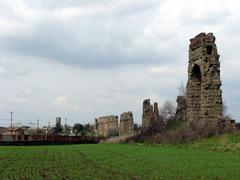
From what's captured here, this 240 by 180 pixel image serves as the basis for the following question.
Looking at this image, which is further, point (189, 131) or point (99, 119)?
point (99, 119)

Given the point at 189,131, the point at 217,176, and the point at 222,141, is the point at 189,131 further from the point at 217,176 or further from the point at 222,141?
the point at 217,176

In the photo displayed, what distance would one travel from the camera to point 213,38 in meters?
33.0

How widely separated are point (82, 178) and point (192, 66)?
25380mm

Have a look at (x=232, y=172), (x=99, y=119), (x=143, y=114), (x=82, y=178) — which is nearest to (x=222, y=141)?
(x=232, y=172)

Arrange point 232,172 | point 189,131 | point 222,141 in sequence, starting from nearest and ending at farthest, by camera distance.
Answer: point 232,172, point 222,141, point 189,131

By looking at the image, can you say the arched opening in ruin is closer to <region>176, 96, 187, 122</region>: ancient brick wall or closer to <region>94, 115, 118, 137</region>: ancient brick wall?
<region>176, 96, 187, 122</region>: ancient brick wall

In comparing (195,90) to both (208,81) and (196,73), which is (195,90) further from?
(208,81)

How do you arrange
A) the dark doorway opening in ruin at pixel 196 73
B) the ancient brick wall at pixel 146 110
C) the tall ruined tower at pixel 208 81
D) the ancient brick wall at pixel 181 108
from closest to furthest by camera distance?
the tall ruined tower at pixel 208 81 → the dark doorway opening in ruin at pixel 196 73 → the ancient brick wall at pixel 181 108 → the ancient brick wall at pixel 146 110

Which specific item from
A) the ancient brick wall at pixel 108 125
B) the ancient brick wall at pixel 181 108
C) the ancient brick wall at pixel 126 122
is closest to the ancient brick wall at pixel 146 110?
the ancient brick wall at pixel 181 108

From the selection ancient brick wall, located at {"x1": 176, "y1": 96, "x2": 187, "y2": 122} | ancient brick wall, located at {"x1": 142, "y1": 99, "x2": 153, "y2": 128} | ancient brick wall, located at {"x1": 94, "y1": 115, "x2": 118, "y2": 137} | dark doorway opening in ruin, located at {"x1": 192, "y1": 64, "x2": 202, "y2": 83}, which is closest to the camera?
dark doorway opening in ruin, located at {"x1": 192, "y1": 64, "x2": 202, "y2": 83}

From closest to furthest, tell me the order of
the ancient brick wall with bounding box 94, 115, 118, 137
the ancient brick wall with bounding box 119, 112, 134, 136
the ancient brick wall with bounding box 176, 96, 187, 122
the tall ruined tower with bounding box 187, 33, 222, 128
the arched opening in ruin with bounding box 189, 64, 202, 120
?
the tall ruined tower with bounding box 187, 33, 222, 128 → the arched opening in ruin with bounding box 189, 64, 202, 120 → the ancient brick wall with bounding box 176, 96, 187, 122 → the ancient brick wall with bounding box 119, 112, 134, 136 → the ancient brick wall with bounding box 94, 115, 118, 137

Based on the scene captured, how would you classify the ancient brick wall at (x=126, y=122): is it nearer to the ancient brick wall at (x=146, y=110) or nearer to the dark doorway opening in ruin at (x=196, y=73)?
the ancient brick wall at (x=146, y=110)

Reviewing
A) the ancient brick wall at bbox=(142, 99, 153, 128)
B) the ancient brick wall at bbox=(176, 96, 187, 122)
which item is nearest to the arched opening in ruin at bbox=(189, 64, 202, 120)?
the ancient brick wall at bbox=(176, 96, 187, 122)

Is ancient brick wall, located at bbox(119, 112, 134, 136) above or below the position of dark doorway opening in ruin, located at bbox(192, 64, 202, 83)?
below
